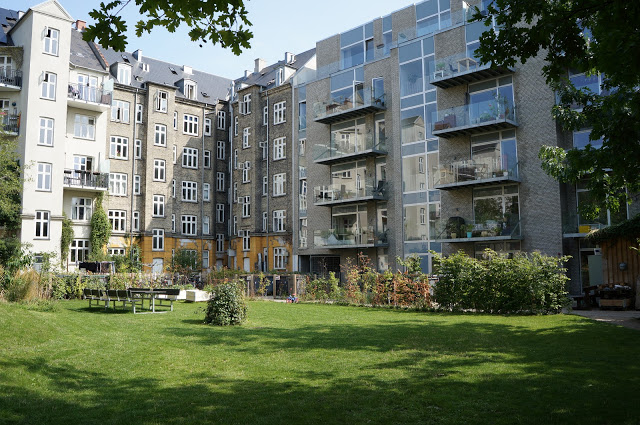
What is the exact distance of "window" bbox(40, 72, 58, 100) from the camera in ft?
115

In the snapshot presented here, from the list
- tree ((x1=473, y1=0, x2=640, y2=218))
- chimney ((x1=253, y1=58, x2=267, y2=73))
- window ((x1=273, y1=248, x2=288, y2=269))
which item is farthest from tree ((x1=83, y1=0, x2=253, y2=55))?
chimney ((x1=253, y1=58, x2=267, y2=73))

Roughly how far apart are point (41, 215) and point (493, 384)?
33010 mm

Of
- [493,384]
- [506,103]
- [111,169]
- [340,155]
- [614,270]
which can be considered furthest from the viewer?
[111,169]

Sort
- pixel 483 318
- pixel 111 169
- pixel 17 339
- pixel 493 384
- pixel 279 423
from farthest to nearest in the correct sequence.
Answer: pixel 111 169, pixel 483 318, pixel 17 339, pixel 493 384, pixel 279 423

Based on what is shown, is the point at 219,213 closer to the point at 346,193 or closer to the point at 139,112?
the point at 139,112

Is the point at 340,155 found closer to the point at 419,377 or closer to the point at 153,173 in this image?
the point at 153,173

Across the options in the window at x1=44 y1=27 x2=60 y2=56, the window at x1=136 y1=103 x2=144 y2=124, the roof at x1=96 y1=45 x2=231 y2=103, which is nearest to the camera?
the window at x1=44 y1=27 x2=60 y2=56

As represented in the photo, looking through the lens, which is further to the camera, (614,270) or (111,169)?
(111,169)

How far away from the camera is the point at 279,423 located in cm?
594

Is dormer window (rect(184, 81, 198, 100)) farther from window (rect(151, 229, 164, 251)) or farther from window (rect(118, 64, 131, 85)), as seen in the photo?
window (rect(151, 229, 164, 251))

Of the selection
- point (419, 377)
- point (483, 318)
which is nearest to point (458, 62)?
point (483, 318)

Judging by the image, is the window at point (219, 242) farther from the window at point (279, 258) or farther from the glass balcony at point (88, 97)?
the glass balcony at point (88, 97)

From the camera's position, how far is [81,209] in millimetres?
38625

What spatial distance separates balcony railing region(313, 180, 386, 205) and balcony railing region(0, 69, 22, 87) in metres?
20.2
